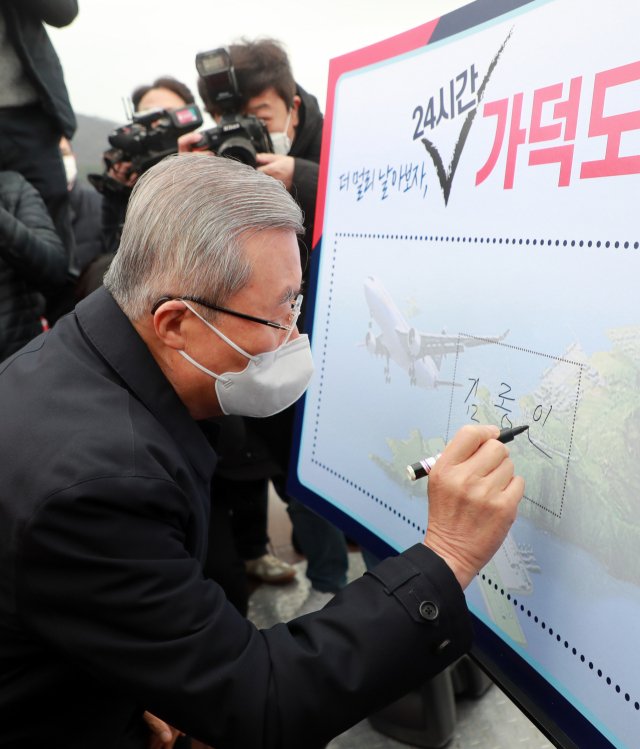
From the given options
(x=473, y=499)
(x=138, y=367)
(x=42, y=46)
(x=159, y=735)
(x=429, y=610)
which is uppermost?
(x=42, y=46)

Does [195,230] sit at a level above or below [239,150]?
below

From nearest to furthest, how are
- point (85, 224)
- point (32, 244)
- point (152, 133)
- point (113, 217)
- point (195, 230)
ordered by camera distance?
point (195, 230) → point (32, 244) → point (152, 133) → point (113, 217) → point (85, 224)

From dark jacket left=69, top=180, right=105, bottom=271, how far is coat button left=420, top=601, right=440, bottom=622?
2.03 metres

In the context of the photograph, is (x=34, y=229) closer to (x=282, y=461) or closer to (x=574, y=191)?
(x=282, y=461)

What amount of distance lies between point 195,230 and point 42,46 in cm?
132

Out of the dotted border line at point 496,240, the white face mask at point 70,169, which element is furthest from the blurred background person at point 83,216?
the dotted border line at point 496,240

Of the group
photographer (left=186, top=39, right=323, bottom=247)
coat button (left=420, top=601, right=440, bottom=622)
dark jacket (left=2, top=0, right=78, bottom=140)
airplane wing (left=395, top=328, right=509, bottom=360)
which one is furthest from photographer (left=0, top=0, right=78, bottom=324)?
coat button (left=420, top=601, right=440, bottom=622)

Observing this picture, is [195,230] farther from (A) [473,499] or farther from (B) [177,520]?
(A) [473,499]

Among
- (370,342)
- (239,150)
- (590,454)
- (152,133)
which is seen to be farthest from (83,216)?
(590,454)

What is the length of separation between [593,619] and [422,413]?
1.15ft

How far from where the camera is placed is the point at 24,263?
1.47m

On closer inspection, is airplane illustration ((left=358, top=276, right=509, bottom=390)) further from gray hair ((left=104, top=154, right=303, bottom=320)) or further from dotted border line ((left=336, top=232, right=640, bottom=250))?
gray hair ((left=104, top=154, right=303, bottom=320))

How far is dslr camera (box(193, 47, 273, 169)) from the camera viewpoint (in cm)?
141

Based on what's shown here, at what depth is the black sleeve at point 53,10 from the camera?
157 centimetres
